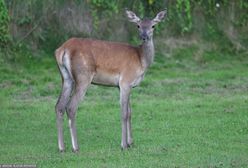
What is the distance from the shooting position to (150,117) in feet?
46.9

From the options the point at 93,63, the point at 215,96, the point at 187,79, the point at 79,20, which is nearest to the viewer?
the point at 93,63

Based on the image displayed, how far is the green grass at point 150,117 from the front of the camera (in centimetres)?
1086

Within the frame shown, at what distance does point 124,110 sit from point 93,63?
34.1 inches

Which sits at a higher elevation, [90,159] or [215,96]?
[90,159]

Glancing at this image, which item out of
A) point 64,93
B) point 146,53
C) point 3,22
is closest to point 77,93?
point 64,93

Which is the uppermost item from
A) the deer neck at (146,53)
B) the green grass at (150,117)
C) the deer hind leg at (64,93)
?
the deer neck at (146,53)

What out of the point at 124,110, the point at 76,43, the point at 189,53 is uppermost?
the point at 76,43

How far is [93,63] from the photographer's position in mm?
11906

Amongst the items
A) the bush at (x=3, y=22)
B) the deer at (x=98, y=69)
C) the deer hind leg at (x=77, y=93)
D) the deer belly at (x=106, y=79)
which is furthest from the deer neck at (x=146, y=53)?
the bush at (x=3, y=22)

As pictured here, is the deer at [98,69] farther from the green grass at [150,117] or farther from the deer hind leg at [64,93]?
the green grass at [150,117]

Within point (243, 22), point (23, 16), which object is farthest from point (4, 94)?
point (243, 22)

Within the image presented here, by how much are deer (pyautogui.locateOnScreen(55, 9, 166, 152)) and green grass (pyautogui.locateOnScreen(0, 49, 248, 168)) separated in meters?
0.45

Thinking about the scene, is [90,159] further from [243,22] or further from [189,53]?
[243,22]

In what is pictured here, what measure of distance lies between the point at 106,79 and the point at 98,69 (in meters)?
0.20
